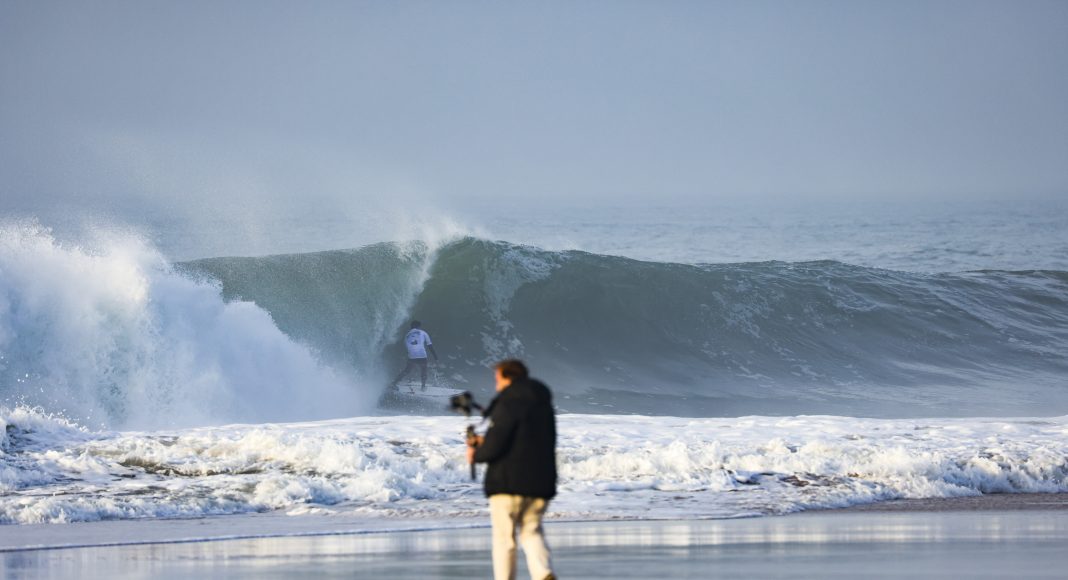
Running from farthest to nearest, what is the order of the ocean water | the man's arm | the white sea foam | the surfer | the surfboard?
the surfer
the surfboard
the ocean water
the white sea foam
the man's arm

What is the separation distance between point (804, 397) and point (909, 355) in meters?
3.84

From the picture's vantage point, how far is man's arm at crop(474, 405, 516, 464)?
239 inches

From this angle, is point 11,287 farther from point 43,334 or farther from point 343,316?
point 343,316

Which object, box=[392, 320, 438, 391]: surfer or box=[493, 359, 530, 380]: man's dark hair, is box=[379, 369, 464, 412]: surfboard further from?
box=[493, 359, 530, 380]: man's dark hair

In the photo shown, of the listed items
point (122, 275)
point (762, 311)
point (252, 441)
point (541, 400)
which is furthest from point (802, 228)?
point (541, 400)

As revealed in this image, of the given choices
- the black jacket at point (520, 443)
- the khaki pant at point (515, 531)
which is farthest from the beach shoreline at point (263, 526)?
the black jacket at point (520, 443)

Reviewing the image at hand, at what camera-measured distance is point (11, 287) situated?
1897 cm

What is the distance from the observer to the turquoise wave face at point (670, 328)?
2339 cm

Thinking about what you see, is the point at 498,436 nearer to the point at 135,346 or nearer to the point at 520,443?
the point at 520,443

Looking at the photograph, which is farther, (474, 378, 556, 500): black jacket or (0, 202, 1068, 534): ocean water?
(0, 202, 1068, 534): ocean water

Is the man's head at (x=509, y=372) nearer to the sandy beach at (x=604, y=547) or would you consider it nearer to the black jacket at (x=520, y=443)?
the black jacket at (x=520, y=443)

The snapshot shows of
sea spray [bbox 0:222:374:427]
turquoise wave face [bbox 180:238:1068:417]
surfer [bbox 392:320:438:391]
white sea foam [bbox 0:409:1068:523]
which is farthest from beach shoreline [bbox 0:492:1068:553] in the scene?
surfer [bbox 392:320:438:391]

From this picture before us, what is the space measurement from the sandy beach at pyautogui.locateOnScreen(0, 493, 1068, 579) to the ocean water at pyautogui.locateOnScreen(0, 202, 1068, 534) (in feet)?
2.33

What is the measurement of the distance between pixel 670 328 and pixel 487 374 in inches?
178
